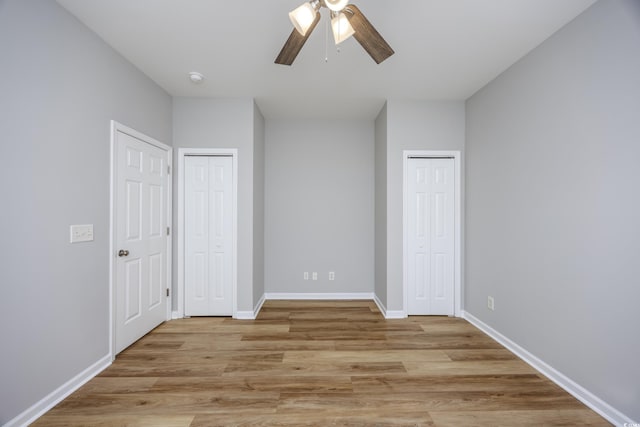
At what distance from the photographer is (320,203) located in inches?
172

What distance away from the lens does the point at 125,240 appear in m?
2.71

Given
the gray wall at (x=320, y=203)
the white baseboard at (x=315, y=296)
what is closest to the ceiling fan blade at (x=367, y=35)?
the gray wall at (x=320, y=203)

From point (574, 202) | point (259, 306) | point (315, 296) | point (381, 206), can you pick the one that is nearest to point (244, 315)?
point (259, 306)

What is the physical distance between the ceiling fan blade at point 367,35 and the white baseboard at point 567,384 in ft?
8.90

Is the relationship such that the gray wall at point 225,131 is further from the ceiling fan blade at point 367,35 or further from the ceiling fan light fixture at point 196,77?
the ceiling fan blade at point 367,35

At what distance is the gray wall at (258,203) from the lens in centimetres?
367

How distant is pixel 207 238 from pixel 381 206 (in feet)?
7.71

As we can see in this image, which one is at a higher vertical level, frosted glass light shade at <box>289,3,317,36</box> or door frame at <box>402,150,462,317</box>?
frosted glass light shade at <box>289,3,317,36</box>

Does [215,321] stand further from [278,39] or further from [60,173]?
[278,39]

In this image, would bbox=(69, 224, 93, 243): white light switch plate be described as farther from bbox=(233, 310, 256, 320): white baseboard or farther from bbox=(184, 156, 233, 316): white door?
bbox=(233, 310, 256, 320): white baseboard

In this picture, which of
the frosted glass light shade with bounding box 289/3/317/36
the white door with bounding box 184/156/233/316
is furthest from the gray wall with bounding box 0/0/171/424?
the frosted glass light shade with bounding box 289/3/317/36

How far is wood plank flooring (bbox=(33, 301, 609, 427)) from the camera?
184cm

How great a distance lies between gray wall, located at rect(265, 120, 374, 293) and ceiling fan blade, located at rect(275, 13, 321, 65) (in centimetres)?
243

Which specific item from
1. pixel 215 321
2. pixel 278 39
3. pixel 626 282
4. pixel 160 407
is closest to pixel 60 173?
pixel 160 407
